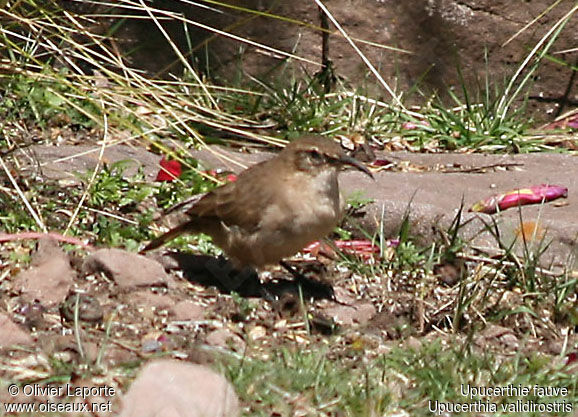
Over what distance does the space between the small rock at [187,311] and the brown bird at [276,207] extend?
0.39 meters

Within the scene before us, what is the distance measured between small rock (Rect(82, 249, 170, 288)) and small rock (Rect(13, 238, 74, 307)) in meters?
0.11

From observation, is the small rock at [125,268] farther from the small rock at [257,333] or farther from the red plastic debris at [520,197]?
the red plastic debris at [520,197]

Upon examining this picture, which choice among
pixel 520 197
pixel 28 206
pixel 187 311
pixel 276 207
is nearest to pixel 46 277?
pixel 28 206

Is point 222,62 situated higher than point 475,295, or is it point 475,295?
point 475,295

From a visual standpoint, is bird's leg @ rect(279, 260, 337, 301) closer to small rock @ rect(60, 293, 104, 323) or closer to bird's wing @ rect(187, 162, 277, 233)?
bird's wing @ rect(187, 162, 277, 233)

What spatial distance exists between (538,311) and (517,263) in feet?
0.76

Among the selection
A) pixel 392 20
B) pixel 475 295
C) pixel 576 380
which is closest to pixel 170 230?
pixel 475 295

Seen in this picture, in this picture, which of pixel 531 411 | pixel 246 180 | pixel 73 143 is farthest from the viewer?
pixel 73 143

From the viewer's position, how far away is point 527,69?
794 cm

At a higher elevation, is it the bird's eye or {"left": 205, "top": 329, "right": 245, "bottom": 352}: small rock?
the bird's eye

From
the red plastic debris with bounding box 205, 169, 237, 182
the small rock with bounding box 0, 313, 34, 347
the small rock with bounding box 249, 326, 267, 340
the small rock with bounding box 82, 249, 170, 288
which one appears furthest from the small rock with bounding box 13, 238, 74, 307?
the red plastic debris with bounding box 205, 169, 237, 182

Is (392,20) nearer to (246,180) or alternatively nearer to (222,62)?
(222,62)

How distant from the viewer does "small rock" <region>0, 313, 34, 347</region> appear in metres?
4.17

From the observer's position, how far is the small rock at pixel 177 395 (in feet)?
11.0
